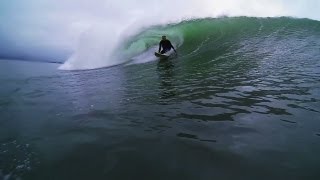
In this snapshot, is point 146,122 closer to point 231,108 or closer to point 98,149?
point 98,149

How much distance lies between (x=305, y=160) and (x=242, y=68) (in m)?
8.05

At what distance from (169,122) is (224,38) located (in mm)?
15011

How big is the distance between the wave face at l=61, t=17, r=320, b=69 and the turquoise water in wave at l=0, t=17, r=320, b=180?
2613 millimetres

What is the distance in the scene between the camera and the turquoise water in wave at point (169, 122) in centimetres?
466

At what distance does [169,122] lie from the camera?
658 cm

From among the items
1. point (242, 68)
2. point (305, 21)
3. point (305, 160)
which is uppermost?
point (305, 21)

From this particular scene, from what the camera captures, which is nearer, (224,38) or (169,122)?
(169,122)

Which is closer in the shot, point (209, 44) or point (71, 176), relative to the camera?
point (71, 176)

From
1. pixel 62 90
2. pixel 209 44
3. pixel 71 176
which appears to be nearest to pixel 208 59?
pixel 209 44

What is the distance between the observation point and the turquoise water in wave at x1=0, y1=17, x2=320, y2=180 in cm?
466

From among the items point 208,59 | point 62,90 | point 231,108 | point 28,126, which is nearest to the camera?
point 28,126

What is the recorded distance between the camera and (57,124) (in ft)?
22.2

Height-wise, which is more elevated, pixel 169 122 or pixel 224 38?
pixel 224 38

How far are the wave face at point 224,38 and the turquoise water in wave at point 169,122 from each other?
2613 millimetres
